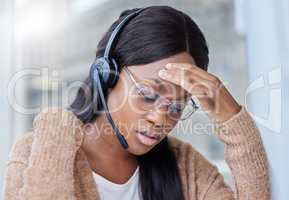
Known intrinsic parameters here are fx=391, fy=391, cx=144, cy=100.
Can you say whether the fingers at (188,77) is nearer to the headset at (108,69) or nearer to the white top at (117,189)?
the headset at (108,69)

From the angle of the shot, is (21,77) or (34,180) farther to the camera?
(21,77)

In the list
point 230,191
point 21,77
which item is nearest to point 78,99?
point 21,77

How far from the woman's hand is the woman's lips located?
0.13 m

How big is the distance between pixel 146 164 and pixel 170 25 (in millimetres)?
369

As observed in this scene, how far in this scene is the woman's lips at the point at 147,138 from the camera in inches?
34.5

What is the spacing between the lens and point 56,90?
130 centimetres

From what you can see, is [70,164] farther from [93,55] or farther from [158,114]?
[93,55]

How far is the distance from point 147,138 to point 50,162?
228mm

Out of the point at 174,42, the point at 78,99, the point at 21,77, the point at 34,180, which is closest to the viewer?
the point at 34,180

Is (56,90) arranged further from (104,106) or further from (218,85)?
(218,85)

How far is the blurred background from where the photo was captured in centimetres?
88

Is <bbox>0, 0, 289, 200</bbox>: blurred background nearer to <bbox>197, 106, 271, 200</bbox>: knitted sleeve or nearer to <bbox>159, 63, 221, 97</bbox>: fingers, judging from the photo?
<bbox>197, 106, 271, 200</bbox>: knitted sleeve

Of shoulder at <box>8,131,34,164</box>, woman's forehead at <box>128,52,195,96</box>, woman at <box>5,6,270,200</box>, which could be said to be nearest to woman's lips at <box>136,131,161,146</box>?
woman at <box>5,6,270,200</box>

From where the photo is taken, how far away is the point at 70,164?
0.78m
